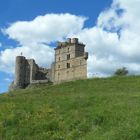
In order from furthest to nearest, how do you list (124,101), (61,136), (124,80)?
(124,80), (124,101), (61,136)

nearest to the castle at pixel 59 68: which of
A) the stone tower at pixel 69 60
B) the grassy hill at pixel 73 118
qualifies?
the stone tower at pixel 69 60

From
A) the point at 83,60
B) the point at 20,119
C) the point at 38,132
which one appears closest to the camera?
the point at 38,132

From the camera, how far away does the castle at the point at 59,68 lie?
5709 inches

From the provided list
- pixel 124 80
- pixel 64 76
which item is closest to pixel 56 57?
pixel 64 76

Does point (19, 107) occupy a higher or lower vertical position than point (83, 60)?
lower

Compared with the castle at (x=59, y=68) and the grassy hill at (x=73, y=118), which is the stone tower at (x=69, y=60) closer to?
the castle at (x=59, y=68)

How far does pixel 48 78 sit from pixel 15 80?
9.17 m

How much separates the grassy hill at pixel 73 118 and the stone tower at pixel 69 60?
11344cm

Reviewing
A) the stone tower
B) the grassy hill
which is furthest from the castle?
the grassy hill

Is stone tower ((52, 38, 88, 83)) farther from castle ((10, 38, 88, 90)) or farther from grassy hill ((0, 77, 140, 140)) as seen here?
grassy hill ((0, 77, 140, 140))

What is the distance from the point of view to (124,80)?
1730 inches

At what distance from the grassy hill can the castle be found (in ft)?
368

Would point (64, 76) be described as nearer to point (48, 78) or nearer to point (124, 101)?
point (48, 78)

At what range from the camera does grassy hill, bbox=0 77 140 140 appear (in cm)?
2138
